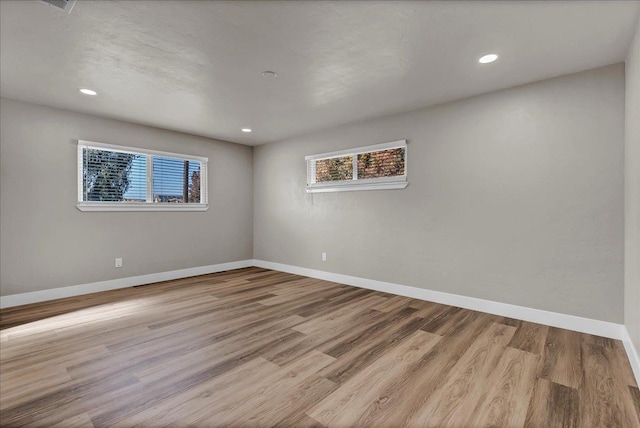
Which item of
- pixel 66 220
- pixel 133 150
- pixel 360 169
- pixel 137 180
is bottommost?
pixel 66 220

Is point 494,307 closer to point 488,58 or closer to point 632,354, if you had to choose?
point 632,354

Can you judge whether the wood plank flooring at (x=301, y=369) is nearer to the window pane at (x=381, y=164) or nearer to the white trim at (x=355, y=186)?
the white trim at (x=355, y=186)

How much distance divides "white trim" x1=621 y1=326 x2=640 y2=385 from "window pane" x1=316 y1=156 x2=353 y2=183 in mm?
3380

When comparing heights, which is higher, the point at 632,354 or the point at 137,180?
the point at 137,180

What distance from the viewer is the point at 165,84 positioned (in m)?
3.05

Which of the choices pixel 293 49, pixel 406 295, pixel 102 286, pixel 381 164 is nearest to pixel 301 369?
pixel 406 295

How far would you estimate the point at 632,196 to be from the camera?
2219 mm

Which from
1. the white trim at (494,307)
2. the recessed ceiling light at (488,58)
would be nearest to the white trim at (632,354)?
the white trim at (494,307)

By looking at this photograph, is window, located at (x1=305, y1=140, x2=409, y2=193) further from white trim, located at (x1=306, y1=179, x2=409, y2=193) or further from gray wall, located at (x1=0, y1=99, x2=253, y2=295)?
gray wall, located at (x1=0, y1=99, x2=253, y2=295)

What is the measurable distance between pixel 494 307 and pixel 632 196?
1.62 metres

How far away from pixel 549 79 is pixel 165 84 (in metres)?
3.89

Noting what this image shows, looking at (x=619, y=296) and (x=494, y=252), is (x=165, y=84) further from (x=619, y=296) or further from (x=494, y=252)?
(x=619, y=296)

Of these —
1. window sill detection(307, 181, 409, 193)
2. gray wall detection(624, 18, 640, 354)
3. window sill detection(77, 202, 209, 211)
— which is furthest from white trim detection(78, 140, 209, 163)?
gray wall detection(624, 18, 640, 354)

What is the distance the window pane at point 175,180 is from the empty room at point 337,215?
47 mm
